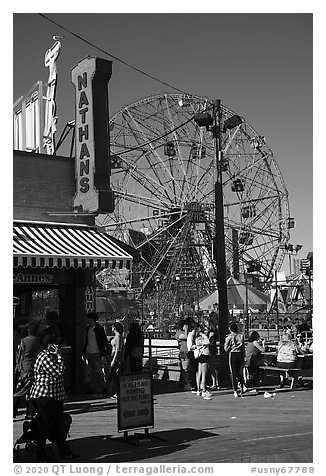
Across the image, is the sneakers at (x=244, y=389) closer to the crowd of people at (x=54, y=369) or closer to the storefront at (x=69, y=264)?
the crowd of people at (x=54, y=369)

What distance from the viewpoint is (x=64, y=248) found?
12.6 meters

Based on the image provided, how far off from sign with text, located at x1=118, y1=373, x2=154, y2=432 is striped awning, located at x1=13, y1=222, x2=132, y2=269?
381 centimetres

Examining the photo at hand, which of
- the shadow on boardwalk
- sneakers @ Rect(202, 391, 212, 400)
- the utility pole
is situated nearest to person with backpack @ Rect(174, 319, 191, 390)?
the shadow on boardwalk

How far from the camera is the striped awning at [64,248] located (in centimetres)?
1197

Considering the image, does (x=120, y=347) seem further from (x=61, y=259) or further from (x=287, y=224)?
(x=287, y=224)

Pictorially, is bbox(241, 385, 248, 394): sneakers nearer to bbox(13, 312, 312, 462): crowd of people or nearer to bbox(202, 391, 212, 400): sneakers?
bbox(13, 312, 312, 462): crowd of people

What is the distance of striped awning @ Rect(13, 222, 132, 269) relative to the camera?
1197 centimetres

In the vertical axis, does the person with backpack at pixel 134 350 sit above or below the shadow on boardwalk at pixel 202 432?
above

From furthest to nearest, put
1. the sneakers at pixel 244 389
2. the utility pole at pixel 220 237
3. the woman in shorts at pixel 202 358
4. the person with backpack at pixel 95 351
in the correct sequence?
the utility pole at pixel 220 237 < the sneakers at pixel 244 389 < the woman in shorts at pixel 202 358 < the person with backpack at pixel 95 351

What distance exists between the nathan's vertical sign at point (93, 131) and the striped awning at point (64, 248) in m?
0.60

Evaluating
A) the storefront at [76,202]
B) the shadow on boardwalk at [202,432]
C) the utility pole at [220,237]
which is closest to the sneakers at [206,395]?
the shadow on boardwalk at [202,432]

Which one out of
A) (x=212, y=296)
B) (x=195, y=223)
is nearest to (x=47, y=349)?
(x=212, y=296)

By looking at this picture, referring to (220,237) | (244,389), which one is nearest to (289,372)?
(244,389)

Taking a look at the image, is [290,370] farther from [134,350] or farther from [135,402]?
[135,402]
